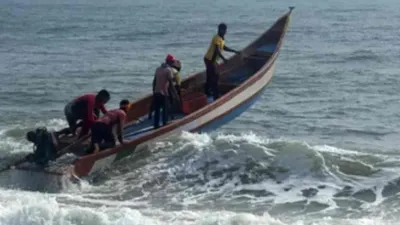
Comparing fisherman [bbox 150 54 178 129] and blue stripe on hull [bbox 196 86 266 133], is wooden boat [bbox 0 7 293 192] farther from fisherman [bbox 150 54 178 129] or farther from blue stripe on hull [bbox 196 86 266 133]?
fisherman [bbox 150 54 178 129]

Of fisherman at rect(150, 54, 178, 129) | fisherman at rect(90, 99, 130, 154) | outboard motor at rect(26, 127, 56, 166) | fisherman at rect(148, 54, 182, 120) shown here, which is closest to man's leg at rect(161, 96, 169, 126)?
fisherman at rect(150, 54, 178, 129)

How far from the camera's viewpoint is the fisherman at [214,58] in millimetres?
18156

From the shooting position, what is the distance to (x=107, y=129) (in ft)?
48.3

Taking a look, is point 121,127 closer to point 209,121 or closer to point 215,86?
point 209,121

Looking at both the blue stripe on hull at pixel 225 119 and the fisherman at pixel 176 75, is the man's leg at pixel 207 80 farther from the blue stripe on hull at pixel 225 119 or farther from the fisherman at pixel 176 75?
the fisherman at pixel 176 75

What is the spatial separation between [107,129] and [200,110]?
285cm

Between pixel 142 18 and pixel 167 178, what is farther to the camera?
pixel 142 18

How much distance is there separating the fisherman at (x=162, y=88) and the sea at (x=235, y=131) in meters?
0.65

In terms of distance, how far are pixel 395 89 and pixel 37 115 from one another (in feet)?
34.0

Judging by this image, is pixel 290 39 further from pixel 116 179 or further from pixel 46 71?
pixel 116 179

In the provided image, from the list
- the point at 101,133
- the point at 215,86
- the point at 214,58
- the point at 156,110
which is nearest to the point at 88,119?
the point at 101,133

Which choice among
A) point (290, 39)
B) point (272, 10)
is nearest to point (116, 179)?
point (290, 39)

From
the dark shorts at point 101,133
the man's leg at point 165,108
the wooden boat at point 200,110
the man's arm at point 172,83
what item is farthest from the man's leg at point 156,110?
the dark shorts at point 101,133

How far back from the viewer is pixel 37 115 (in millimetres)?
21203
